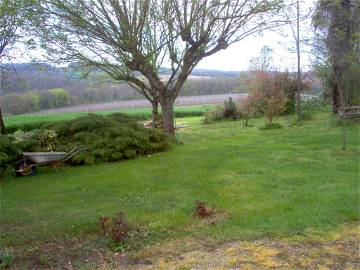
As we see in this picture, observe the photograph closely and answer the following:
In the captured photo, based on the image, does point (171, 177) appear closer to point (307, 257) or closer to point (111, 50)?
point (307, 257)

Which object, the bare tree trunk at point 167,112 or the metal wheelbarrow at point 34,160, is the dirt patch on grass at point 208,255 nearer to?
the metal wheelbarrow at point 34,160

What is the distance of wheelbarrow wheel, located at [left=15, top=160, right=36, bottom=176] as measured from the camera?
32.7ft

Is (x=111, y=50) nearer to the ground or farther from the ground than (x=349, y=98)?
farther from the ground

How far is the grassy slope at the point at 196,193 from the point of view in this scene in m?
5.88

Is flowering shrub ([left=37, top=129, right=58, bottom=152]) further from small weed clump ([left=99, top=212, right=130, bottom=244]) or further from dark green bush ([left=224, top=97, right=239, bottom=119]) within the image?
dark green bush ([left=224, top=97, right=239, bottom=119])

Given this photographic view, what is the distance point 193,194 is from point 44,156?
4081 millimetres

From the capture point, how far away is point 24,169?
9.97 m

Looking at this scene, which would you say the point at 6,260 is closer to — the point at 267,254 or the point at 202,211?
the point at 202,211

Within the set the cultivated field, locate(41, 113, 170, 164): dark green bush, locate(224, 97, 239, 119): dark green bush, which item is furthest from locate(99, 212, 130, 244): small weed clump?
the cultivated field

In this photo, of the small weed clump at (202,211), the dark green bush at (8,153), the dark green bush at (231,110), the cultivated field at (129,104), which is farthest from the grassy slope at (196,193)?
the cultivated field at (129,104)

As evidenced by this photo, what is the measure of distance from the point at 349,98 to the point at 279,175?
40.7ft

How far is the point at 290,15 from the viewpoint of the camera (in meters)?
14.1

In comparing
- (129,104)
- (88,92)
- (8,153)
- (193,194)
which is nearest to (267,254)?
(193,194)

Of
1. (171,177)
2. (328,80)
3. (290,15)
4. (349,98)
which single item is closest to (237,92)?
(328,80)
